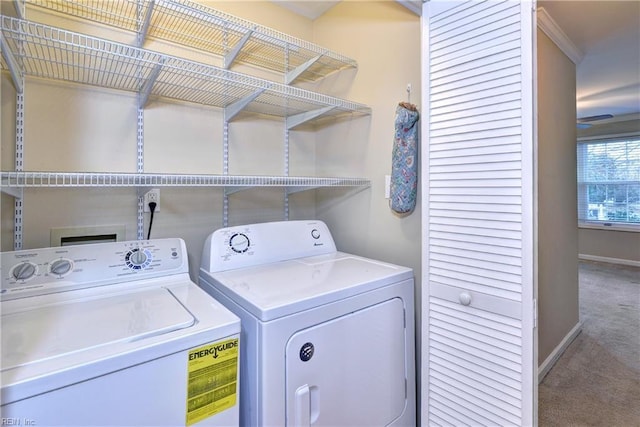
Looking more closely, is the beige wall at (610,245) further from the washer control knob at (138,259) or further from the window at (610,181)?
the washer control knob at (138,259)

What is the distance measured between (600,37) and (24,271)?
12.4 feet

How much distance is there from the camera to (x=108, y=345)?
2.54 feet

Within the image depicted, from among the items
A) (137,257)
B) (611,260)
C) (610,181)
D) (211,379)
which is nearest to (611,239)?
(611,260)

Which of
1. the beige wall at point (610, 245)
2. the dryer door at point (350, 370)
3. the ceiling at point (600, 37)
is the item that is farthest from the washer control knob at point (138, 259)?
the beige wall at point (610, 245)

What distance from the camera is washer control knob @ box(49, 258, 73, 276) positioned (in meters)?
1.12

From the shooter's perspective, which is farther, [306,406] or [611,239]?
[611,239]

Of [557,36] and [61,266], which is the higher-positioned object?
[557,36]

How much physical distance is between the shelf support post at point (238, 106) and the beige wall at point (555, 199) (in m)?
1.84

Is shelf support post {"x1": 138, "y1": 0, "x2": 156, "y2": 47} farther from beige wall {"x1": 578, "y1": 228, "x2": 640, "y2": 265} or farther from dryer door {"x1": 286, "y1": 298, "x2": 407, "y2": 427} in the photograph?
beige wall {"x1": 578, "y1": 228, "x2": 640, "y2": 265}

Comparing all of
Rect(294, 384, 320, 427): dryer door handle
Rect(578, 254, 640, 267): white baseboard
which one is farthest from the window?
Rect(294, 384, 320, 427): dryer door handle

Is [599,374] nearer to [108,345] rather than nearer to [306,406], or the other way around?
[306,406]

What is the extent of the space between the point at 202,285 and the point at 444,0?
65.9 inches

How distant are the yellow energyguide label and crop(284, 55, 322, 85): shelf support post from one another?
1.64m

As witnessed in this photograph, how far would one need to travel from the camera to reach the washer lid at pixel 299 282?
107cm
